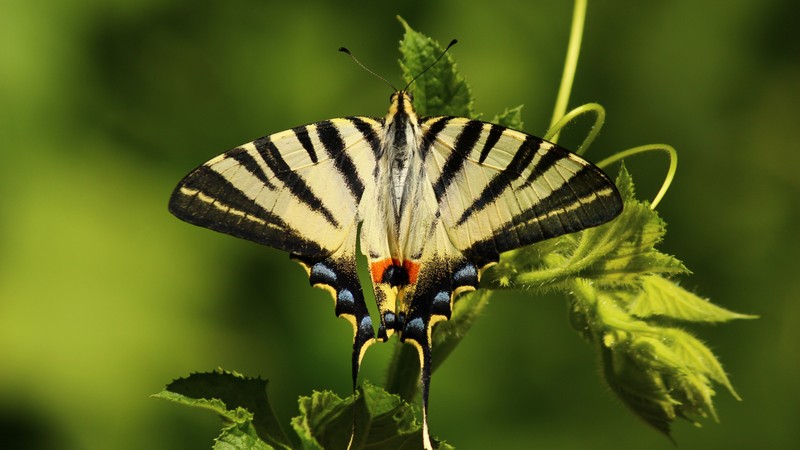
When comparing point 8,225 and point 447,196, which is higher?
point 8,225

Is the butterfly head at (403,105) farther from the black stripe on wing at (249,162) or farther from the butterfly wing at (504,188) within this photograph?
the black stripe on wing at (249,162)

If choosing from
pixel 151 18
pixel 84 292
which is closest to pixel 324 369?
pixel 84 292

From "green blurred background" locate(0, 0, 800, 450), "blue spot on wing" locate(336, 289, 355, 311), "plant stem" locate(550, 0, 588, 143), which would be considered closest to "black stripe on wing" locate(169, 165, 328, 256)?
"blue spot on wing" locate(336, 289, 355, 311)

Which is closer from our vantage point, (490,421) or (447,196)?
(447,196)

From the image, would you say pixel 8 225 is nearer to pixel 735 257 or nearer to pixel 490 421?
pixel 490 421

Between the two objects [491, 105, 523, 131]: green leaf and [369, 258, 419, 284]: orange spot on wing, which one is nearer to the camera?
[369, 258, 419, 284]: orange spot on wing

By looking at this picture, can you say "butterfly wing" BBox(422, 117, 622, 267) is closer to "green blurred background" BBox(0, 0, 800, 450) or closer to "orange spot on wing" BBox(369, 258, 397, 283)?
"orange spot on wing" BBox(369, 258, 397, 283)

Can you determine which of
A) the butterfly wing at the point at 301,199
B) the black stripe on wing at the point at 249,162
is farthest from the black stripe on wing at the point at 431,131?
the black stripe on wing at the point at 249,162
